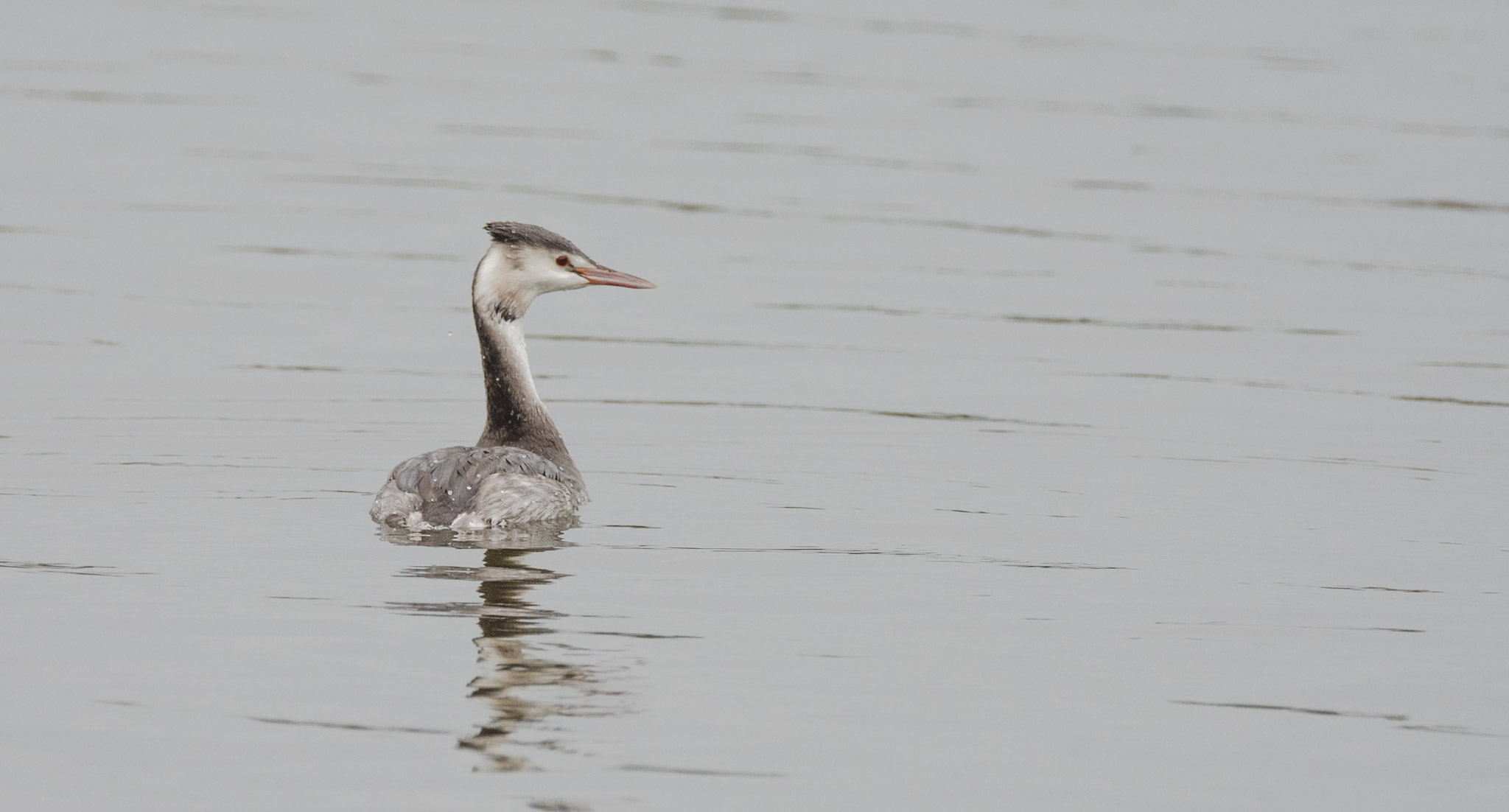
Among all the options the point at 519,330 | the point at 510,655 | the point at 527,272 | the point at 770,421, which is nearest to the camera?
the point at 510,655

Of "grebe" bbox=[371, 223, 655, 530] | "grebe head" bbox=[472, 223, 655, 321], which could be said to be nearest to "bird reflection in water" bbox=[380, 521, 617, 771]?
"grebe" bbox=[371, 223, 655, 530]

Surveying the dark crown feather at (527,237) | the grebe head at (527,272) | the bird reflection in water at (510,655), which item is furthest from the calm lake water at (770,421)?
the dark crown feather at (527,237)

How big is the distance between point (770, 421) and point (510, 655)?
215 inches

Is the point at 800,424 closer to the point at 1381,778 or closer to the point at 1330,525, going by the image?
the point at 1330,525

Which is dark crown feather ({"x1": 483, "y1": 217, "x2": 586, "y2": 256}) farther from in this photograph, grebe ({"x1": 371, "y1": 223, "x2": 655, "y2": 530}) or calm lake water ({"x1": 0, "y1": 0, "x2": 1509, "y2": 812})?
calm lake water ({"x1": 0, "y1": 0, "x2": 1509, "y2": 812})

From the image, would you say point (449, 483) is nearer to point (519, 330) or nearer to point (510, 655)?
point (519, 330)

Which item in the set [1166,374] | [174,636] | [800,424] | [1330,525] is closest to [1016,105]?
[1166,374]

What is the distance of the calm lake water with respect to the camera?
761cm

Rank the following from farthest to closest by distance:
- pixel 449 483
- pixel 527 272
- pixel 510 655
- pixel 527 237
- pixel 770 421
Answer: pixel 770 421 < pixel 527 272 < pixel 527 237 < pixel 449 483 < pixel 510 655

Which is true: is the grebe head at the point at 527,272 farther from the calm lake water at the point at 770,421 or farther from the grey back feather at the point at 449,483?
the grey back feather at the point at 449,483

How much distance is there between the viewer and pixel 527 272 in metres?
12.1

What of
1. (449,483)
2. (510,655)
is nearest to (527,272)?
(449,483)

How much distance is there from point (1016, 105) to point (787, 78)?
11.1 feet

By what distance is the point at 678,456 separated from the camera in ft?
41.3
